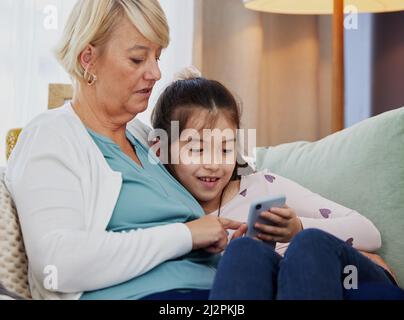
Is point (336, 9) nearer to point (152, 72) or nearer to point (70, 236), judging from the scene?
point (152, 72)

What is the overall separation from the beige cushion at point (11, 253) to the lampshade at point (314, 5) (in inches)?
52.8

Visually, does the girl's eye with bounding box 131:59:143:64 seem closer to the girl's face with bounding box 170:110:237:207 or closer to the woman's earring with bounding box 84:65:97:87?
the woman's earring with bounding box 84:65:97:87

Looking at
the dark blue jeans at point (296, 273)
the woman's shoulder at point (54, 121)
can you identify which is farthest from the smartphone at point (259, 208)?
the woman's shoulder at point (54, 121)

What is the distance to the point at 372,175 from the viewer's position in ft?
4.62

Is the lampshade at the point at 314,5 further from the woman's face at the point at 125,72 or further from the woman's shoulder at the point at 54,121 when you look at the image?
the woman's shoulder at the point at 54,121

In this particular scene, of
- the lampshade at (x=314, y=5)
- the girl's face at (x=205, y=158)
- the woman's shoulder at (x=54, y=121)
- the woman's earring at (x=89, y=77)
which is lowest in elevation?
the girl's face at (x=205, y=158)

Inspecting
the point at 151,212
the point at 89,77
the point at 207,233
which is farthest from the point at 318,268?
the point at 89,77

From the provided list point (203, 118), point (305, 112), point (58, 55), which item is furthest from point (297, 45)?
point (58, 55)

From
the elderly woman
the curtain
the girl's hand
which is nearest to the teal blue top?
the elderly woman

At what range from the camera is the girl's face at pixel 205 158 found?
1.34 meters

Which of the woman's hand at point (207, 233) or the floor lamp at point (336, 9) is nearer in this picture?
the woman's hand at point (207, 233)

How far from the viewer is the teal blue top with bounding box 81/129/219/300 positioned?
1.03 m

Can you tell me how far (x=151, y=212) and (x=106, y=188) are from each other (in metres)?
0.09
